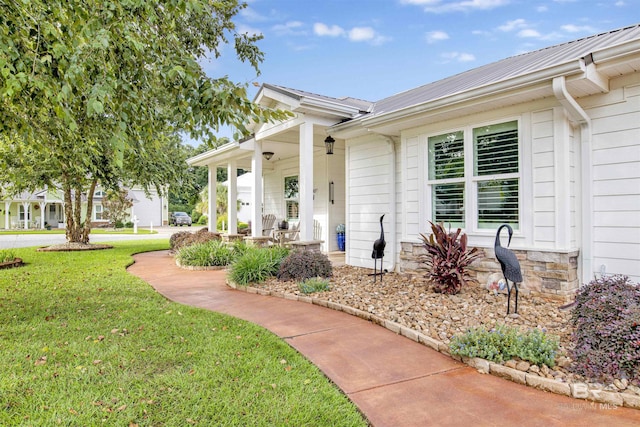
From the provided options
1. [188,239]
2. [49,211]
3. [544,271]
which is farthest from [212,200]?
[49,211]

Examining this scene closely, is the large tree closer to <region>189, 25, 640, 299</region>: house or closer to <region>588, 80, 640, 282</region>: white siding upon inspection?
<region>189, 25, 640, 299</region>: house

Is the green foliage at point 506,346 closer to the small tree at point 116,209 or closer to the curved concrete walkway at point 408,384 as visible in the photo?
the curved concrete walkway at point 408,384

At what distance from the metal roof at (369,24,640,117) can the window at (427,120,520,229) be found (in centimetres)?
75

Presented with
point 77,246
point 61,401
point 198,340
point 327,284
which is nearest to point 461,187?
point 327,284

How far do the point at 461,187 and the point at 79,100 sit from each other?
16.9 feet

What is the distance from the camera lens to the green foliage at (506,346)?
3.08 m

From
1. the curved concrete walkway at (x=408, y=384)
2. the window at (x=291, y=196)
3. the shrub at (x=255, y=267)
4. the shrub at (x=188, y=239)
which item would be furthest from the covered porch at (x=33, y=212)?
the curved concrete walkway at (x=408, y=384)

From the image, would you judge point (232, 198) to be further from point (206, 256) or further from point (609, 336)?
point (609, 336)

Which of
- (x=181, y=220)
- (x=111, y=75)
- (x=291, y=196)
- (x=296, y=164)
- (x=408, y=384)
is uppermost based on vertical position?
(x=296, y=164)

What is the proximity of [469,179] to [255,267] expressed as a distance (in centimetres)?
386

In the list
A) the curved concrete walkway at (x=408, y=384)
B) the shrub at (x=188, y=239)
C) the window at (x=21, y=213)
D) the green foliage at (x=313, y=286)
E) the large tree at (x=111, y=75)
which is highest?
the large tree at (x=111, y=75)

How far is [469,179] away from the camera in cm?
579

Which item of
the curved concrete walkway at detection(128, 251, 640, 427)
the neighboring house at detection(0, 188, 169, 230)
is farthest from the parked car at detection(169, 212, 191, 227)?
the curved concrete walkway at detection(128, 251, 640, 427)

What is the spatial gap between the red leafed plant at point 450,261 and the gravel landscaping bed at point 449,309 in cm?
16
